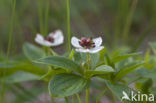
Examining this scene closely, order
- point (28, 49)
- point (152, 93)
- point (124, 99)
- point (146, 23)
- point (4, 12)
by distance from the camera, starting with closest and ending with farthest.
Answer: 1. point (124, 99)
2. point (152, 93)
3. point (28, 49)
4. point (4, 12)
5. point (146, 23)

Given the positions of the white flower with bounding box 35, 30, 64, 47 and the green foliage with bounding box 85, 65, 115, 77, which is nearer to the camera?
the green foliage with bounding box 85, 65, 115, 77

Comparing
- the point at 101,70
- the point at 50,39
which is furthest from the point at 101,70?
the point at 50,39

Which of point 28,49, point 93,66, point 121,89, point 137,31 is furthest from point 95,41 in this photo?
point 137,31

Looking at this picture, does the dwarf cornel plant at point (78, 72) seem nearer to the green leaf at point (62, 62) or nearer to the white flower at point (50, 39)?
the green leaf at point (62, 62)

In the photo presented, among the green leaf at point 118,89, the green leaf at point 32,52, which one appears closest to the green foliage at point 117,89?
the green leaf at point 118,89

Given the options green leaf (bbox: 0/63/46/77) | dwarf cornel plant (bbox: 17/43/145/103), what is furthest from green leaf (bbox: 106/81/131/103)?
green leaf (bbox: 0/63/46/77)

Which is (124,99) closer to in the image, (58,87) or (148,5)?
(58,87)

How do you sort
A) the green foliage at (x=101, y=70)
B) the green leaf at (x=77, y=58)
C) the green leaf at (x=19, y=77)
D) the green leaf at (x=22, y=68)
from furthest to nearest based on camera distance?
the green leaf at (x=19, y=77), the green leaf at (x=22, y=68), the green leaf at (x=77, y=58), the green foliage at (x=101, y=70)

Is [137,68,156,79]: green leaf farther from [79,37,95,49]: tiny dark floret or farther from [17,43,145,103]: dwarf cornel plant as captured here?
[79,37,95,49]: tiny dark floret
